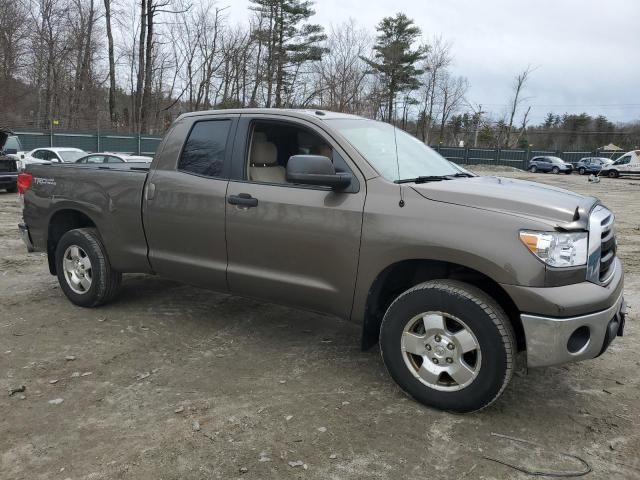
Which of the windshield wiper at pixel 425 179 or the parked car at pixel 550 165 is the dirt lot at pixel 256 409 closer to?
the windshield wiper at pixel 425 179

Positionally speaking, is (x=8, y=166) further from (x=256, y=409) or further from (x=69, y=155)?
(x=256, y=409)

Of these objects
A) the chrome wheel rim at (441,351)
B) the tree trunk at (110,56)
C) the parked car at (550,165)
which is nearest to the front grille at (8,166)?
the chrome wheel rim at (441,351)

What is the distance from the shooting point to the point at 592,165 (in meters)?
40.3

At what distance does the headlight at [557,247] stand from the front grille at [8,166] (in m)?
15.2

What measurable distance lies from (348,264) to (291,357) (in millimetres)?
1015

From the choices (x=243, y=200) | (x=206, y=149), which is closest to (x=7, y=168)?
(x=206, y=149)

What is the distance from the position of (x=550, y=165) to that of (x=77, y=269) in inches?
1752

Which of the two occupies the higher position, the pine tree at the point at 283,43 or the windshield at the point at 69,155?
the pine tree at the point at 283,43

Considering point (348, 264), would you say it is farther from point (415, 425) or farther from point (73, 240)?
point (73, 240)

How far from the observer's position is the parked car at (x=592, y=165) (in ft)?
129

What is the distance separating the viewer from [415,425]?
10.3 ft

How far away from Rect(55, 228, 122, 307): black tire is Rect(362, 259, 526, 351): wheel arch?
2632 millimetres

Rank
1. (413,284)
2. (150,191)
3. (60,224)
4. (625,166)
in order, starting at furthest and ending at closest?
1. (625,166)
2. (60,224)
3. (150,191)
4. (413,284)

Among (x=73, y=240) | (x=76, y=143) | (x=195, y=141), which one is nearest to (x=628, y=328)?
(x=195, y=141)
